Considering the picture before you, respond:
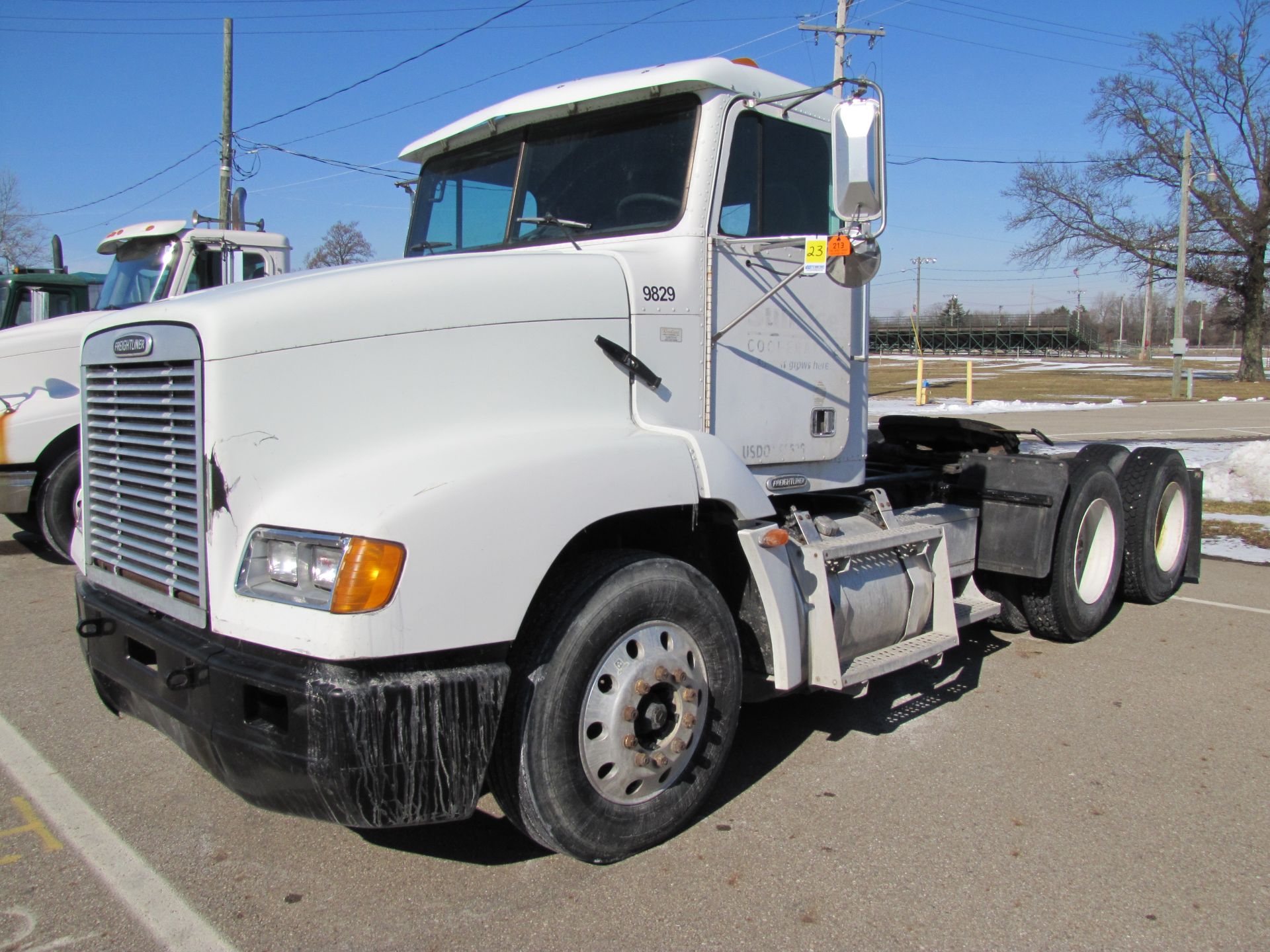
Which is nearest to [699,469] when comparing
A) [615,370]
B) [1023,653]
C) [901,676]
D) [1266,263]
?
[615,370]

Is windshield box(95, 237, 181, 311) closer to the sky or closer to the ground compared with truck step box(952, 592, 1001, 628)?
closer to the sky

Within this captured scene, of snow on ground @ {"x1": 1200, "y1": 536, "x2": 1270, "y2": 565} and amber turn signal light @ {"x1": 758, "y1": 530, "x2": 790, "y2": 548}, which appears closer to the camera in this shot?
amber turn signal light @ {"x1": 758, "y1": 530, "x2": 790, "y2": 548}

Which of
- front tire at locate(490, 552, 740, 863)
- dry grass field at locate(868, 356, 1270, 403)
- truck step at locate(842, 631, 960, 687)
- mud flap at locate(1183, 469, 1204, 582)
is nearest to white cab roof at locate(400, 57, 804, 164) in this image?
front tire at locate(490, 552, 740, 863)

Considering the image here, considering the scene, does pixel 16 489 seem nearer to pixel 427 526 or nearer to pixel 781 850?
pixel 427 526

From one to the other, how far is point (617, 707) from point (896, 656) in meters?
1.56

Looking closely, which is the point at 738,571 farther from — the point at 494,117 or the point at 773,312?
the point at 494,117

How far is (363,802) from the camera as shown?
2656mm

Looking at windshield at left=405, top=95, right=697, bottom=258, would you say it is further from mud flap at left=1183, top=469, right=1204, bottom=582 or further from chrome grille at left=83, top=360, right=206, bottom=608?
mud flap at left=1183, top=469, right=1204, bottom=582

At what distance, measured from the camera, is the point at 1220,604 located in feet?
22.4

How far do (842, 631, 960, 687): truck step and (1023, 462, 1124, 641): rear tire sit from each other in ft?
5.07

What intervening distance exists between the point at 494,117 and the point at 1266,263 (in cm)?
4661

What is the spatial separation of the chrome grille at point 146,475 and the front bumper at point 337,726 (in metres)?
0.25

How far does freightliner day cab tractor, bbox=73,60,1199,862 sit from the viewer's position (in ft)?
8.84

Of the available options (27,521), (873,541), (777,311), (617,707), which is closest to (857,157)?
(777,311)
